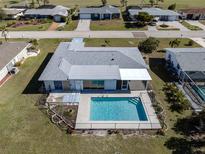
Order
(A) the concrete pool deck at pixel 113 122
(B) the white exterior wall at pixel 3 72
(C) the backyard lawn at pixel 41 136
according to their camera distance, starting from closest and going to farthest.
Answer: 1. (C) the backyard lawn at pixel 41 136
2. (A) the concrete pool deck at pixel 113 122
3. (B) the white exterior wall at pixel 3 72

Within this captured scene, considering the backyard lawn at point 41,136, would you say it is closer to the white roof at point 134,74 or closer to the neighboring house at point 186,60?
the white roof at point 134,74

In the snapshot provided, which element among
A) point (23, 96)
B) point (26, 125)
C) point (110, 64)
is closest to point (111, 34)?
point (110, 64)

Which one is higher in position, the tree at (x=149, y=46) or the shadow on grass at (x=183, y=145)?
the tree at (x=149, y=46)

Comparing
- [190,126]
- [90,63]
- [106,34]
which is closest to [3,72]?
[90,63]

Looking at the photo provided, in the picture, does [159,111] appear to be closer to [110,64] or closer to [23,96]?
[110,64]

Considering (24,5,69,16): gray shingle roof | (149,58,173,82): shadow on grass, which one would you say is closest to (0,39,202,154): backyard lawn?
(149,58,173,82): shadow on grass

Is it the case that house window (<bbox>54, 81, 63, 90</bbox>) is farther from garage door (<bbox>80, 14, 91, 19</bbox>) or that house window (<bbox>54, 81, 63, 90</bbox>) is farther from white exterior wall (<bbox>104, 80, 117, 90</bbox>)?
Result: garage door (<bbox>80, 14, 91, 19</bbox>)

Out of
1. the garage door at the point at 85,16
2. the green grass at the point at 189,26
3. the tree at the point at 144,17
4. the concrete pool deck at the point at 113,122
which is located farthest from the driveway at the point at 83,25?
the concrete pool deck at the point at 113,122
